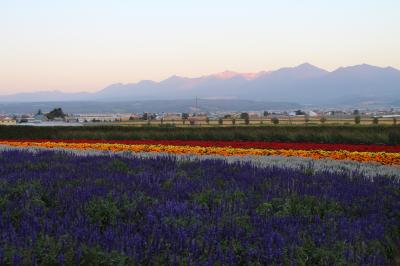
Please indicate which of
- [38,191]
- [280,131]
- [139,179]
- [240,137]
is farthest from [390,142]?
[38,191]

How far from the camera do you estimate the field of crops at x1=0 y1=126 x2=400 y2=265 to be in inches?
182

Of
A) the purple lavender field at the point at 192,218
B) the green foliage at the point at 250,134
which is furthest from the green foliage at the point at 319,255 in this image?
the green foliage at the point at 250,134

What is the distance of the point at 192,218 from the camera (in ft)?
18.8

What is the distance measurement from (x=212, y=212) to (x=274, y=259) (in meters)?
1.61

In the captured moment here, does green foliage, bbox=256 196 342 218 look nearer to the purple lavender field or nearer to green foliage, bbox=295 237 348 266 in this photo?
the purple lavender field

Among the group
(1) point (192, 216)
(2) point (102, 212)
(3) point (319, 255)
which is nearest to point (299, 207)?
(1) point (192, 216)

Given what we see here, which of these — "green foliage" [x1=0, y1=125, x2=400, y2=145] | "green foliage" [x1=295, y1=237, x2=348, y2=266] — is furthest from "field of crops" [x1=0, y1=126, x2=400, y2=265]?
"green foliage" [x1=0, y1=125, x2=400, y2=145]

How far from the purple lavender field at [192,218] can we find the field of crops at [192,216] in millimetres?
13

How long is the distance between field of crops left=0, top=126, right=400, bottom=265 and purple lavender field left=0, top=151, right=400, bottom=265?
1 centimetres

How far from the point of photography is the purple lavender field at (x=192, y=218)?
15.1 ft

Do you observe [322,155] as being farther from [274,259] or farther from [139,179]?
[274,259]

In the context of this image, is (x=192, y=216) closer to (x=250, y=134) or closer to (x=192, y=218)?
(x=192, y=218)

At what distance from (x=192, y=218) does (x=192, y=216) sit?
160 mm

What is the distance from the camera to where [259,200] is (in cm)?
708
